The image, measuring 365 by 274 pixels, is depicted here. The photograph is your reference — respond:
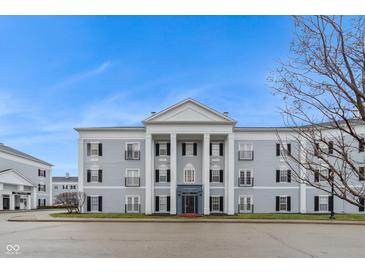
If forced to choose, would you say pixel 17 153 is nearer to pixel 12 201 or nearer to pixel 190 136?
pixel 12 201

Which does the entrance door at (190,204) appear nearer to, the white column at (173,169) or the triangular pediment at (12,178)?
the white column at (173,169)

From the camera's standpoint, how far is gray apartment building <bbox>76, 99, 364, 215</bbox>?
36625 mm

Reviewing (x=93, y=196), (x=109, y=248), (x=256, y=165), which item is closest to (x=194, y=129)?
(x=256, y=165)

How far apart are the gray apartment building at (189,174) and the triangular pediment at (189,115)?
187 cm

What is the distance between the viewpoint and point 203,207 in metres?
35.9

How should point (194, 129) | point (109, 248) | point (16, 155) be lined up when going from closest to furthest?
point (109, 248), point (194, 129), point (16, 155)

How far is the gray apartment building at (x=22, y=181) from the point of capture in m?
47.5

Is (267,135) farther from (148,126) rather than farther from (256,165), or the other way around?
(148,126)

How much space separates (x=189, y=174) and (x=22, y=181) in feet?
85.6

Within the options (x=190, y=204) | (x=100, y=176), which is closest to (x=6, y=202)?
(x=100, y=176)

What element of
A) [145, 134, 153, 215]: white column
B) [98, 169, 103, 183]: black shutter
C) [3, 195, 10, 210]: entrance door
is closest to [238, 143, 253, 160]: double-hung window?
[145, 134, 153, 215]: white column

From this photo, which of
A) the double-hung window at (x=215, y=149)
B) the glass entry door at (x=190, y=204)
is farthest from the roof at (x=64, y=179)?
the double-hung window at (x=215, y=149)

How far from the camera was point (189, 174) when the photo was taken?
37281 mm

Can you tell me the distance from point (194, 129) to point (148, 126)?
14.3 feet
